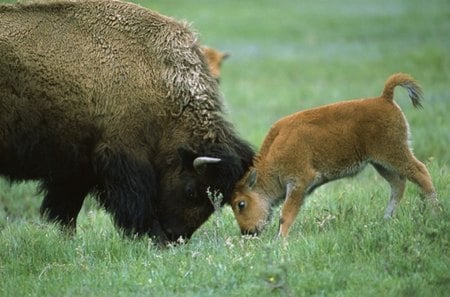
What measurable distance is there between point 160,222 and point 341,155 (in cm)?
167

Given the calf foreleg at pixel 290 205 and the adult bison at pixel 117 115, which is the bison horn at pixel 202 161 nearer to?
the adult bison at pixel 117 115

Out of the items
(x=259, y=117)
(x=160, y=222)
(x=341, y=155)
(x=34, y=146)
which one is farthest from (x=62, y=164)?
(x=259, y=117)

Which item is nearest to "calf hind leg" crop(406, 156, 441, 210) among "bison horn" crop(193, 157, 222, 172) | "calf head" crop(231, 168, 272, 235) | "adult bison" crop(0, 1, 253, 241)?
"calf head" crop(231, 168, 272, 235)

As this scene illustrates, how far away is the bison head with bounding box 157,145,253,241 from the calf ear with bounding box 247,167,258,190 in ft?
0.29

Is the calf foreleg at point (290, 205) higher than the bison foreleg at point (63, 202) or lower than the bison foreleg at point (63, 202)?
higher

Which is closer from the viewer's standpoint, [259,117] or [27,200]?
[27,200]

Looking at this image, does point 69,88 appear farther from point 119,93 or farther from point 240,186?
point 240,186

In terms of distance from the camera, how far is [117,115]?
8766mm

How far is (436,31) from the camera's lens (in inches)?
1032

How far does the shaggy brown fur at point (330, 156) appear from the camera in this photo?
879 cm

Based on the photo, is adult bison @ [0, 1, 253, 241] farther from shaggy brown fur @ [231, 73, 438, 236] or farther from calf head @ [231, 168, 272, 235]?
shaggy brown fur @ [231, 73, 438, 236]

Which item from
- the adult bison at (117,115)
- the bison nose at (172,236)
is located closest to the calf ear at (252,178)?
the adult bison at (117,115)

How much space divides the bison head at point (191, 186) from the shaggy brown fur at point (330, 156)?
0.66 feet

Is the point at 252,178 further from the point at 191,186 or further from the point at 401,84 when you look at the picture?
the point at 401,84
